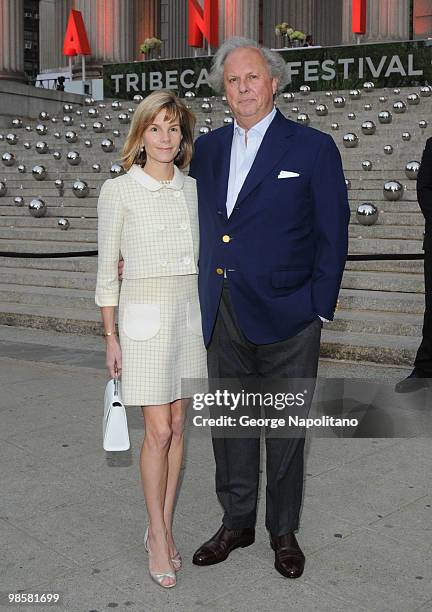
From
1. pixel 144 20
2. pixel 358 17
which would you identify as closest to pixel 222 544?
pixel 358 17

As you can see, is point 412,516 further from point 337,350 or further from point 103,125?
point 103,125

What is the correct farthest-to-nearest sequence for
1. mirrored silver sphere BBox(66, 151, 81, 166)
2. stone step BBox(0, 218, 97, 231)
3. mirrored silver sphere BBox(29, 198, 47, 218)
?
mirrored silver sphere BBox(66, 151, 81, 166) → mirrored silver sphere BBox(29, 198, 47, 218) → stone step BBox(0, 218, 97, 231)

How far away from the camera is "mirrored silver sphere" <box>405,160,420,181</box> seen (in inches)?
452

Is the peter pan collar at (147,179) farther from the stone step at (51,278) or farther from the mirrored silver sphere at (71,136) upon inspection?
the mirrored silver sphere at (71,136)

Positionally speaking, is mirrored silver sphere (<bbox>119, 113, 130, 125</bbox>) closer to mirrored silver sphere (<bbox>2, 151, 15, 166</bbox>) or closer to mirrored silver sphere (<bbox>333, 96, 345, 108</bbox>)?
mirrored silver sphere (<bbox>2, 151, 15, 166</bbox>)

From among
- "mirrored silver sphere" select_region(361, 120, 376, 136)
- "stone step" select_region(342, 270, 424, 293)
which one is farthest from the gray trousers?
"mirrored silver sphere" select_region(361, 120, 376, 136)

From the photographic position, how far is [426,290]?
21.2 ft

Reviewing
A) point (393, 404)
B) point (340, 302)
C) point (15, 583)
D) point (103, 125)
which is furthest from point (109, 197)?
point (103, 125)

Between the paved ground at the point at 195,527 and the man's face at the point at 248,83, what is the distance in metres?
1.96

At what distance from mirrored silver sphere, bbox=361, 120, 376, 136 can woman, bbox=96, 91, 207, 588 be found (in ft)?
37.3

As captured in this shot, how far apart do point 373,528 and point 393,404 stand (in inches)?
89.2

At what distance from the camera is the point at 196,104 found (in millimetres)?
20078

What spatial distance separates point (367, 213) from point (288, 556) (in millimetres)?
7432

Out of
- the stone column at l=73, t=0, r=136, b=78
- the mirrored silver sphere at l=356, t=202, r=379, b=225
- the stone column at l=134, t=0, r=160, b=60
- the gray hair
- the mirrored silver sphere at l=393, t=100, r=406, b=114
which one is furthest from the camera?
the stone column at l=134, t=0, r=160, b=60
